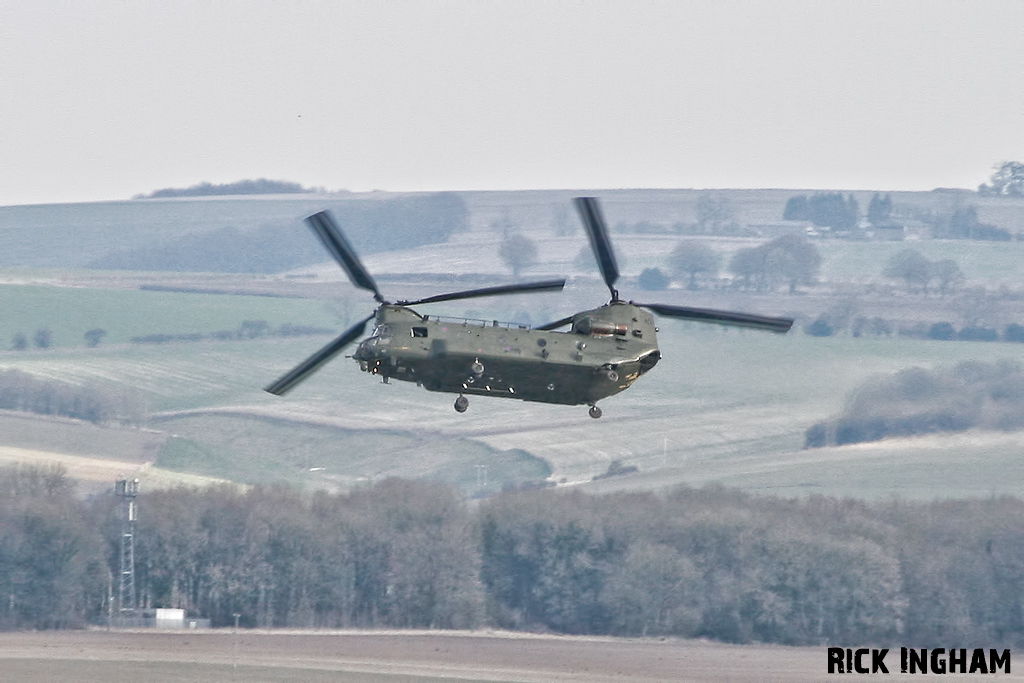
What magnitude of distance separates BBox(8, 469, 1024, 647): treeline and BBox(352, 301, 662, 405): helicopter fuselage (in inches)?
2072

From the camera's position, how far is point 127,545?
412ft

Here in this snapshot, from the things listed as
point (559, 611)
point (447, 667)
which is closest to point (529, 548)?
point (559, 611)

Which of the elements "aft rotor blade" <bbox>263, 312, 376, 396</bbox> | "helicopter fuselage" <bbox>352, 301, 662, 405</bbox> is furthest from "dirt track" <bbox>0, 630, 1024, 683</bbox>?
"helicopter fuselage" <bbox>352, 301, 662, 405</bbox>

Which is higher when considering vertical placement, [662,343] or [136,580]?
[662,343]

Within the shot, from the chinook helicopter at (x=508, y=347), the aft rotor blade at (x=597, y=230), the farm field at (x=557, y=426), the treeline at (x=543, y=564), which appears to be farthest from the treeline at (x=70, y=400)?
the chinook helicopter at (x=508, y=347)

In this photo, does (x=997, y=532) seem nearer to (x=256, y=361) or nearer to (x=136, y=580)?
(x=136, y=580)

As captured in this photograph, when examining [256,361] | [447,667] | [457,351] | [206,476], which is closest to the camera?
[457,351]

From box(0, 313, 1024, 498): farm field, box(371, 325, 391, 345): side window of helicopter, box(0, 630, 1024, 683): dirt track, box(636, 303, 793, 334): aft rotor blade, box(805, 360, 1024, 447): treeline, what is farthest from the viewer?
box(805, 360, 1024, 447): treeline

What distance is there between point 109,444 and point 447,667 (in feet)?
213

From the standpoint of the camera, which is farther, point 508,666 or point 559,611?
point 559,611

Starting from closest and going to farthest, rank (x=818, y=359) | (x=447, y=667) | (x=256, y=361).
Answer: (x=447, y=667) → (x=818, y=359) → (x=256, y=361)

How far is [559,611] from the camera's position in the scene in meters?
121

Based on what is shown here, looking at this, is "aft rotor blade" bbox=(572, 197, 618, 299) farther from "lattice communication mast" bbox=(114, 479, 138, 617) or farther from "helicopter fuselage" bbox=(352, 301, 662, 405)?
"lattice communication mast" bbox=(114, 479, 138, 617)

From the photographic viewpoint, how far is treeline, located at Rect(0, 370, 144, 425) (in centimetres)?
17312
